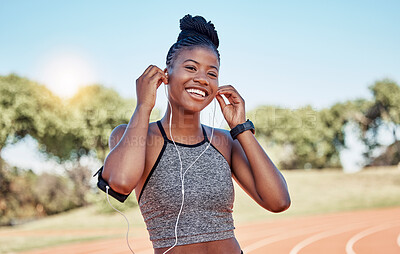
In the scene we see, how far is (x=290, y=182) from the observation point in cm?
3475

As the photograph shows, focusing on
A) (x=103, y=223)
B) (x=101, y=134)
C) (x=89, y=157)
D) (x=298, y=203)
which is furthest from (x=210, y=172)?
(x=89, y=157)

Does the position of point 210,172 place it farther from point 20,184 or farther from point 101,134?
point 20,184

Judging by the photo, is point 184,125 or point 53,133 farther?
point 53,133

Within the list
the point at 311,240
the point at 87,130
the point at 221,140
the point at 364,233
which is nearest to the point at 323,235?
the point at 311,240

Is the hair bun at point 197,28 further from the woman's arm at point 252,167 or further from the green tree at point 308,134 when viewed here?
the green tree at point 308,134

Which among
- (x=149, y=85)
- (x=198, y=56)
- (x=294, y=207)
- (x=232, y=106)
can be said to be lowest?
(x=294, y=207)

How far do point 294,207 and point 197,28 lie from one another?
24922mm

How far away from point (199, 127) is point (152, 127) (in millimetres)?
241

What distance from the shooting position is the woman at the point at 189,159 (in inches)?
68.2

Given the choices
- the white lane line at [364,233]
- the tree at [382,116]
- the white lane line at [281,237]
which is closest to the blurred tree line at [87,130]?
the tree at [382,116]

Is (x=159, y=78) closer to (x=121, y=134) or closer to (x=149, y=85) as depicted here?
(x=149, y=85)

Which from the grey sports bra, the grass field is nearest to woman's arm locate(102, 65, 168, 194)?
the grey sports bra

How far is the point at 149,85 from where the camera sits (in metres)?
1.88

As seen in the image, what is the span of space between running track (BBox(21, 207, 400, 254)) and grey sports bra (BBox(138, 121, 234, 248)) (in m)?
9.40
